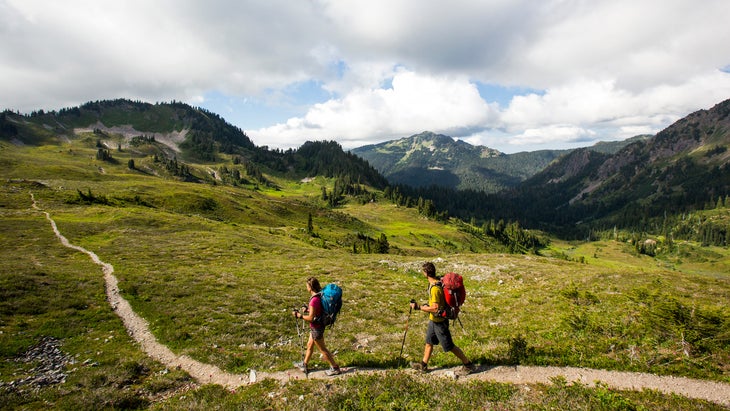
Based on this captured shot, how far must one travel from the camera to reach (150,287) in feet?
87.1

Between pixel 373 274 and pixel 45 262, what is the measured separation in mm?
34971

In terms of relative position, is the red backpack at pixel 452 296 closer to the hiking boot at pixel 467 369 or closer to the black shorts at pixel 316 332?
the hiking boot at pixel 467 369

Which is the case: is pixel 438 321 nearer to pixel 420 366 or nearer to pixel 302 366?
pixel 420 366

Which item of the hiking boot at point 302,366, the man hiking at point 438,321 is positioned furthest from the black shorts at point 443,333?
the hiking boot at point 302,366

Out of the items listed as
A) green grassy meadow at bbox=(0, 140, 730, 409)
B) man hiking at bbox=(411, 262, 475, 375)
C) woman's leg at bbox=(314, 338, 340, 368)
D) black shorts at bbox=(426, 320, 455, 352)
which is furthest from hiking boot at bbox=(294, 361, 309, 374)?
black shorts at bbox=(426, 320, 455, 352)

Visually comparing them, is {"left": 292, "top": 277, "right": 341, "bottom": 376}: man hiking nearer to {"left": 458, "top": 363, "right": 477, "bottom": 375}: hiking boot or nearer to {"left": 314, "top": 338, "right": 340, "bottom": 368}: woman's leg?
{"left": 314, "top": 338, "right": 340, "bottom": 368}: woman's leg

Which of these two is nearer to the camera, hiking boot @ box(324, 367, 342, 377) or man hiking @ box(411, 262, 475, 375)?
man hiking @ box(411, 262, 475, 375)

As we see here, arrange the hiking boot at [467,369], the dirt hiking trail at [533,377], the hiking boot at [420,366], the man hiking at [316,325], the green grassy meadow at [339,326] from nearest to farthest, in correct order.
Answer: the dirt hiking trail at [533,377] → the green grassy meadow at [339,326] → the hiking boot at [467,369] → the man hiking at [316,325] → the hiking boot at [420,366]

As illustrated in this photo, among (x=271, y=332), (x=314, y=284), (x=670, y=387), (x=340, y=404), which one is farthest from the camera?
(x=271, y=332)

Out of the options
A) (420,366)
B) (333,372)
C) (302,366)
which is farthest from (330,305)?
(420,366)

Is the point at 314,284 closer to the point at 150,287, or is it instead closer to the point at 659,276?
the point at 150,287

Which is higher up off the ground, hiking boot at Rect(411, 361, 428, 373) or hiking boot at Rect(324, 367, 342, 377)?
hiking boot at Rect(411, 361, 428, 373)

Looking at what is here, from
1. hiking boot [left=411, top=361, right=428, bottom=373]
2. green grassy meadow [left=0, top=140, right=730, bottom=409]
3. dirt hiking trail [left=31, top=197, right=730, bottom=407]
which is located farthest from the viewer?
hiking boot [left=411, top=361, right=428, bottom=373]

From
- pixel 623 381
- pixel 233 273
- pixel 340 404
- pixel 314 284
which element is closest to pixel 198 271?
pixel 233 273
